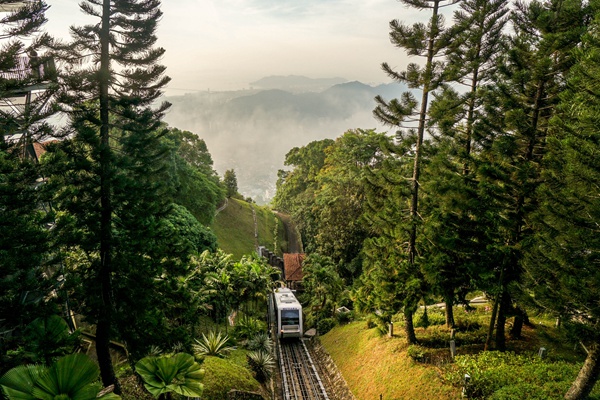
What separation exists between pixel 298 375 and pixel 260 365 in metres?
2.60

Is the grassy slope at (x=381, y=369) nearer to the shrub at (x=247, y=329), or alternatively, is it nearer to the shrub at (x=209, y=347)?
the shrub at (x=247, y=329)

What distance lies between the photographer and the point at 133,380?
1029 cm

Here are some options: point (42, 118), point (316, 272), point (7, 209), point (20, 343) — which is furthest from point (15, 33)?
point (316, 272)

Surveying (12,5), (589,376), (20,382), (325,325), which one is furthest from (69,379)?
(325,325)

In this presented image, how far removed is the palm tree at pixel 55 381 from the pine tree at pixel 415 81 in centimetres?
890

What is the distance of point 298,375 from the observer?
51.0 feet

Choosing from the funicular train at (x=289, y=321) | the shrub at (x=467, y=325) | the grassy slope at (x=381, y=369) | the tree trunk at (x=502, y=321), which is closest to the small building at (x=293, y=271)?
the funicular train at (x=289, y=321)

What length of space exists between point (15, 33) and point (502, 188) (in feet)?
40.1

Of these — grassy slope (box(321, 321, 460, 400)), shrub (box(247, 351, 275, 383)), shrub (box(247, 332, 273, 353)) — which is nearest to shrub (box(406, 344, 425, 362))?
grassy slope (box(321, 321, 460, 400))

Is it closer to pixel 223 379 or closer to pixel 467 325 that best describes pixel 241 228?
pixel 223 379

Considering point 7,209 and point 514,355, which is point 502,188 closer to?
point 514,355

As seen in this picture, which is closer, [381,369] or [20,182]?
[20,182]

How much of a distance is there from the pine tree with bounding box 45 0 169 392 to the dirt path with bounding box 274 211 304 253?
1401 inches

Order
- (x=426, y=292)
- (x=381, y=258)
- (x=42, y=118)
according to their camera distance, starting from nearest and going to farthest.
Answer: (x=42, y=118) → (x=426, y=292) → (x=381, y=258)
